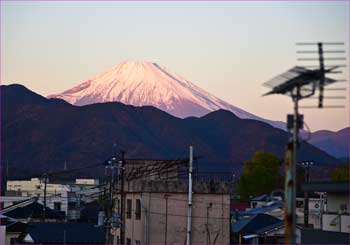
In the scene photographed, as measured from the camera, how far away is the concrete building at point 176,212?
1150 inches

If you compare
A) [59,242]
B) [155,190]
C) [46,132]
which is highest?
[46,132]

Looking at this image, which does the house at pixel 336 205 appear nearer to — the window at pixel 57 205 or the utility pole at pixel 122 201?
the utility pole at pixel 122 201

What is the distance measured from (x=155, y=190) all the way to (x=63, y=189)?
41.5m

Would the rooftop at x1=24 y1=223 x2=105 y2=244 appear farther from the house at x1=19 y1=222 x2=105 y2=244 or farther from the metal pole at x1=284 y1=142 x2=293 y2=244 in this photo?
the metal pole at x1=284 y1=142 x2=293 y2=244

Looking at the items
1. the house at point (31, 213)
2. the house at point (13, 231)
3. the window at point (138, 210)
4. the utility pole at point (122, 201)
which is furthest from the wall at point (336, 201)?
the house at point (31, 213)

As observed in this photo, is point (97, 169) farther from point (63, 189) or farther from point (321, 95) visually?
point (321, 95)

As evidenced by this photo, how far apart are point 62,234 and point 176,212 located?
647cm

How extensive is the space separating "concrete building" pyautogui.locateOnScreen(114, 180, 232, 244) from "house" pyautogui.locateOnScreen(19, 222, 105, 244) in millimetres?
3840

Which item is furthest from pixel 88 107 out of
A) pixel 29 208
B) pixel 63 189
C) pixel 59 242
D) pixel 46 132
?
pixel 59 242

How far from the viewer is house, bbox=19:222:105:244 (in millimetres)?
33281

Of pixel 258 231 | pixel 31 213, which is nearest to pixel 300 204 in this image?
pixel 258 231

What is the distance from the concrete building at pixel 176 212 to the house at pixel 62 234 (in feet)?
12.6

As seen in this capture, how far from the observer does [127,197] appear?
105 ft

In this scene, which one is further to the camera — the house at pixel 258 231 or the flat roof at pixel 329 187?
the house at pixel 258 231
